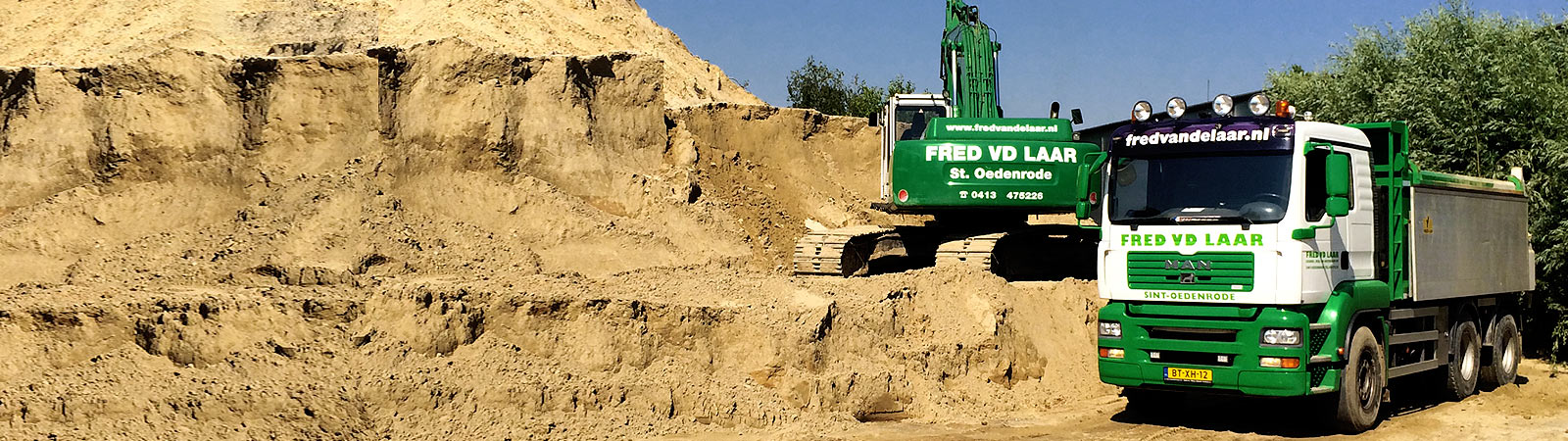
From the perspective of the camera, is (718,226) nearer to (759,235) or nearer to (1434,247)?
(759,235)

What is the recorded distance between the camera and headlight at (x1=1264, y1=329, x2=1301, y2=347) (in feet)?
36.0

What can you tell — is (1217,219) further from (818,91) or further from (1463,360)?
(818,91)

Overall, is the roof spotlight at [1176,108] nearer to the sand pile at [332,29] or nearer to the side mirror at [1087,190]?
the side mirror at [1087,190]

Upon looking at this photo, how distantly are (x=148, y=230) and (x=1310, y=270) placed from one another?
42.6ft

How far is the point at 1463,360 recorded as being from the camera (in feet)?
46.3

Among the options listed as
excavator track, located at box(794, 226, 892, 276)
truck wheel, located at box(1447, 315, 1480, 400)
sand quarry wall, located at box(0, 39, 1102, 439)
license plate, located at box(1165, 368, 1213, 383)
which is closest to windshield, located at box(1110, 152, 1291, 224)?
license plate, located at box(1165, 368, 1213, 383)

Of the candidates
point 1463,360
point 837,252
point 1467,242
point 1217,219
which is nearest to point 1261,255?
point 1217,219

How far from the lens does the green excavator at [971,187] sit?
1781cm

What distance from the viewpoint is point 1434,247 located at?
42.5ft

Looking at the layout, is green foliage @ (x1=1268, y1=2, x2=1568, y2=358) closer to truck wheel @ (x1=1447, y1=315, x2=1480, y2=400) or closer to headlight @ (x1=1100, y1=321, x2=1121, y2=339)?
truck wheel @ (x1=1447, y1=315, x2=1480, y2=400)

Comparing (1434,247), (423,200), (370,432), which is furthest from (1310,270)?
(423,200)

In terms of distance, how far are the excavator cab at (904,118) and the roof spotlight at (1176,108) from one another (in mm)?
7686

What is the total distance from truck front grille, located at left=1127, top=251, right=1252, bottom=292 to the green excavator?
491 centimetres

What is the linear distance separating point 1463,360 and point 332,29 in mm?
23716
